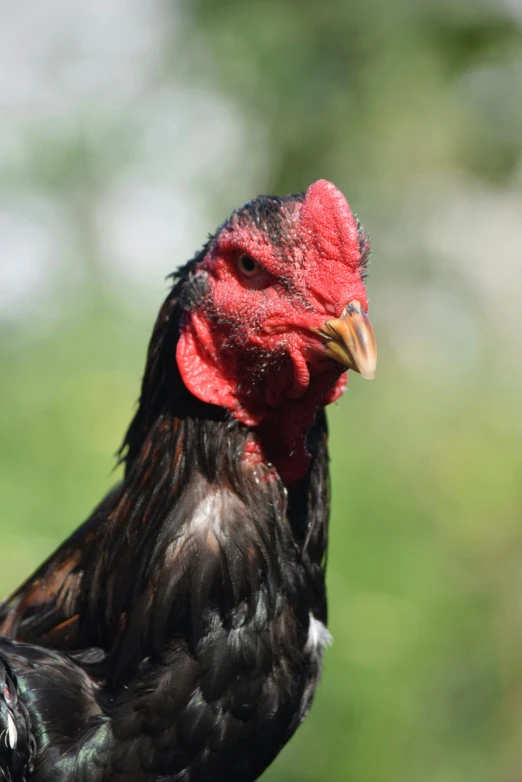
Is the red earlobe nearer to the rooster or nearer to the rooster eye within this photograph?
the rooster

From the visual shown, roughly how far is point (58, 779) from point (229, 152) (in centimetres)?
987

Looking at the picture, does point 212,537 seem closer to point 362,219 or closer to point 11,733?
point 11,733

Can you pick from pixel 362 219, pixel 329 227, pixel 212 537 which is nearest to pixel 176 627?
pixel 212 537

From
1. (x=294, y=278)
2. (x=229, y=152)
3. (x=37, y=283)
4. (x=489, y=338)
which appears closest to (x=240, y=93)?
(x=229, y=152)

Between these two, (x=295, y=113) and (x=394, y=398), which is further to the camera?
(x=295, y=113)

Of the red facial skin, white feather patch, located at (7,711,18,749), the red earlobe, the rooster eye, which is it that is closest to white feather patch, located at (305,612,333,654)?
the red facial skin

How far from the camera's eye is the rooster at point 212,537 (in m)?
2.36

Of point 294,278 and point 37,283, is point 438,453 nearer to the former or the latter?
point 37,283

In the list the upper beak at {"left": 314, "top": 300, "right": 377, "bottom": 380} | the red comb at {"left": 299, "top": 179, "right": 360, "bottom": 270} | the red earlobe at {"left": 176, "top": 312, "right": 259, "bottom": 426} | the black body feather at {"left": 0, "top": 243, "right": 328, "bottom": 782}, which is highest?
the red comb at {"left": 299, "top": 179, "right": 360, "bottom": 270}

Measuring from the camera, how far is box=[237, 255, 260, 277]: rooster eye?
7.84 ft

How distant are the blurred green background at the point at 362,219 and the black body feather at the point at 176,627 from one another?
4.08 m

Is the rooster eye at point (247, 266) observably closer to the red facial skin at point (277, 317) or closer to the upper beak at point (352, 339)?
the red facial skin at point (277, 317)

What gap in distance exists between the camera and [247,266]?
2.41 metres

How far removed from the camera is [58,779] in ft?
7.77
